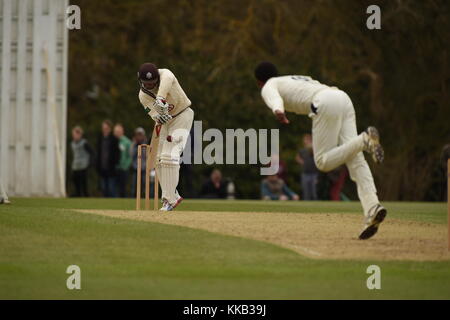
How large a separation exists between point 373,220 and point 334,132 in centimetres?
123

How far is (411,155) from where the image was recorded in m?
39.3

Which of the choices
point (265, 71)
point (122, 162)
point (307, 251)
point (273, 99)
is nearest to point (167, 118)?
point (265, 71)

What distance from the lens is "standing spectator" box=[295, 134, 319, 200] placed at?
30.8 metres

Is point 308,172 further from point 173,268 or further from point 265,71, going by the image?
point 173,268

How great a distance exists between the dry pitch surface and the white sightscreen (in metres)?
12.7

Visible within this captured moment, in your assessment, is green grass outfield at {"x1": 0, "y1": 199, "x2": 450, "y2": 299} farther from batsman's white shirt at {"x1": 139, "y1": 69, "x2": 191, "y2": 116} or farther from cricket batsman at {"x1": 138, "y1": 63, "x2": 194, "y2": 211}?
batsman's white shirt at {"x1": 139, "y1": 69, "x2": 191, "y2": 116}

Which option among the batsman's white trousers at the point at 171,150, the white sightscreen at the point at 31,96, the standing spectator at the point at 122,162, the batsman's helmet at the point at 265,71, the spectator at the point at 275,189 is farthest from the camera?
the spectator at the point at 275,189

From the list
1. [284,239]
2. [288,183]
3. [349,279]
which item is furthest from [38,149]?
[349,279]

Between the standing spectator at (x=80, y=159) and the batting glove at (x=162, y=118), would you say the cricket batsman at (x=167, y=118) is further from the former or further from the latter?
the standing spectator at (x=80, y=159)

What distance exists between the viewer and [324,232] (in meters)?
16.5

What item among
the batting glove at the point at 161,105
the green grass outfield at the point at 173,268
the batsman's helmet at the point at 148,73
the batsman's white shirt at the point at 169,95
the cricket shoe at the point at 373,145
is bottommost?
the green grass outfield at the point at 173,268

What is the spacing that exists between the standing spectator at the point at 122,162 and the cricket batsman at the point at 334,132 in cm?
1565

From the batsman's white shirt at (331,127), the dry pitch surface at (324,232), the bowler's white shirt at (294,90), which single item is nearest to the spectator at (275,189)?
the dry pitch surface at (324,232)

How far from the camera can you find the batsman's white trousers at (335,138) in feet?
48.7
